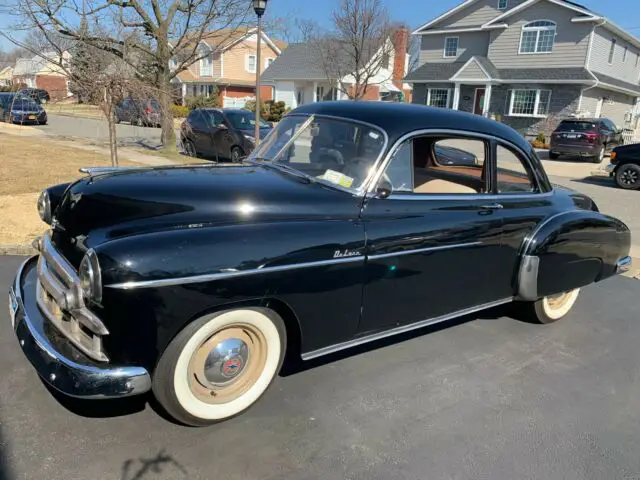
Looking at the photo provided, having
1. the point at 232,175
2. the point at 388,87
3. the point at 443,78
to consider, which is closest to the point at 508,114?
the point at 443,78

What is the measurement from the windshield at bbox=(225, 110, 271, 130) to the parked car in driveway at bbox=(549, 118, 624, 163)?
1154 centimetres

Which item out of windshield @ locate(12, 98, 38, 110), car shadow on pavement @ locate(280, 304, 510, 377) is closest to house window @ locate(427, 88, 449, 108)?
windshield @ locate(12, 98, 38, 110)

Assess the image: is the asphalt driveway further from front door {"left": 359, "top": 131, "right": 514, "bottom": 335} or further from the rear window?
the rear window

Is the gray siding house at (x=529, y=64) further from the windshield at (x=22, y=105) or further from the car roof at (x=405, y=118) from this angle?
the car roof at (x=405, y=118)

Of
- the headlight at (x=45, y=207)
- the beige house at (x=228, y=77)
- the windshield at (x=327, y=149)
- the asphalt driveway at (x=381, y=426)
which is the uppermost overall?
the beige house at (x=228, y=77)

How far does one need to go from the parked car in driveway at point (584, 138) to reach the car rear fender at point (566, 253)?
16008mm

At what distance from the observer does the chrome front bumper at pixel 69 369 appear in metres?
2.45

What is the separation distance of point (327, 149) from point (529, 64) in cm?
2772

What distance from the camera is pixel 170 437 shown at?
2.78 m

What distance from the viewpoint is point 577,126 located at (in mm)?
19000

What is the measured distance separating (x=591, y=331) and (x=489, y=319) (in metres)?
0.90

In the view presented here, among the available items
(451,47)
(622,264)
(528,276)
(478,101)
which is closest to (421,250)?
(528,276)

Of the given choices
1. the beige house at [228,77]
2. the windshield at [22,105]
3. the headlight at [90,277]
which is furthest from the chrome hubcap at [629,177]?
the beige house at [228,77]

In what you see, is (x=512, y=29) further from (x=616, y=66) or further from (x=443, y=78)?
(x=616, y=66)
